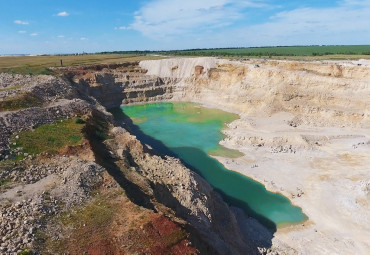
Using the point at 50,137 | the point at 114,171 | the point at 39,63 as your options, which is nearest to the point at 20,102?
the point at 50,137

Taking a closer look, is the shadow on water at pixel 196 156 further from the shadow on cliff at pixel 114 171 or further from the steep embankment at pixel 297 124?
the shadow on cliff at pixel 114 171

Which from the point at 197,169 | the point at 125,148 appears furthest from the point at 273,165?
the point at 125,148

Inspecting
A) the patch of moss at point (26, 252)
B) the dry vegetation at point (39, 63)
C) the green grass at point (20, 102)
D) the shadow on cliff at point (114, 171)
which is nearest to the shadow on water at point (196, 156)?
the shadow on cliff at point (114, 171)

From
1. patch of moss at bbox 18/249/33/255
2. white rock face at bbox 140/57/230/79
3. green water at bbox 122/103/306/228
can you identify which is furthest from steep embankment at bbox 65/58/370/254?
patch of moss at bbox 18/249/33/255

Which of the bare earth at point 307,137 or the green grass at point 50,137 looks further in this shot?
the bare earth at point 307,137

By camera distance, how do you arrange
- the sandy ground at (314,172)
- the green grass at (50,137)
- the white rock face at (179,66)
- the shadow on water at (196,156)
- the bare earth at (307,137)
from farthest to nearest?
the white rock face at (179,66) < the shadow on water at (196,156) < the bare earth at (307,137) < the sandy ground at (314,172) < the green grass at (50,137)

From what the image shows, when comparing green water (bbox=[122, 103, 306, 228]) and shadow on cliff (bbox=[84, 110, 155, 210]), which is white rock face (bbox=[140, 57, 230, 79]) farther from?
shadow on cliff (bbox=[84, 110, 155, 210])

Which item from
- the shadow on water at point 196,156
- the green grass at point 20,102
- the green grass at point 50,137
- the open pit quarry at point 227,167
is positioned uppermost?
the green grass at point 20,102

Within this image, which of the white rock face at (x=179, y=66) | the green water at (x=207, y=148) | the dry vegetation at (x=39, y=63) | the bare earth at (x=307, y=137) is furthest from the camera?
the white rock face at (x=179, y=66)

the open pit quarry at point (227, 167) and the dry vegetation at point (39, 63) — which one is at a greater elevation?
the dry vegetation at point (39, 63)
